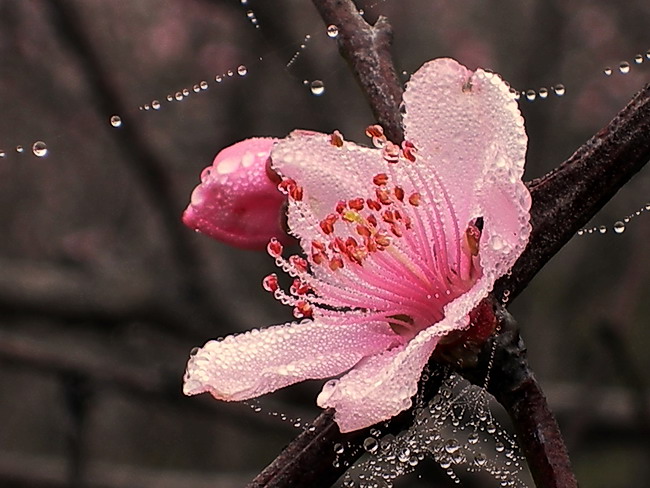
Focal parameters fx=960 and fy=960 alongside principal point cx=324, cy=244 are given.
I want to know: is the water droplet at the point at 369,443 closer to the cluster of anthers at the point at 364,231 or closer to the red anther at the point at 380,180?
the cluster of anthers at the point at 364,231

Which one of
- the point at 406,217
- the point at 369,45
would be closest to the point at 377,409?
the point at 406,217

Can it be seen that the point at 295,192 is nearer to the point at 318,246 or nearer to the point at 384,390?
the point at 318,246

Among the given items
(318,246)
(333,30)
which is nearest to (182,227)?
(333,30)

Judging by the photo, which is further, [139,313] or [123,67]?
[123,67]

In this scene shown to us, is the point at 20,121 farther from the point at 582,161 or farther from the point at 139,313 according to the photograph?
the point at 582,161

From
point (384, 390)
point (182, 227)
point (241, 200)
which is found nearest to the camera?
point (384, 390)

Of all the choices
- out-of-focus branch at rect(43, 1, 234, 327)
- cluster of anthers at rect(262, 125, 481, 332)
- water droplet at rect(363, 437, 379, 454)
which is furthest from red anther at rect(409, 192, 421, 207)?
out-of-focus branch at rect(43, 1, 234, 327)
